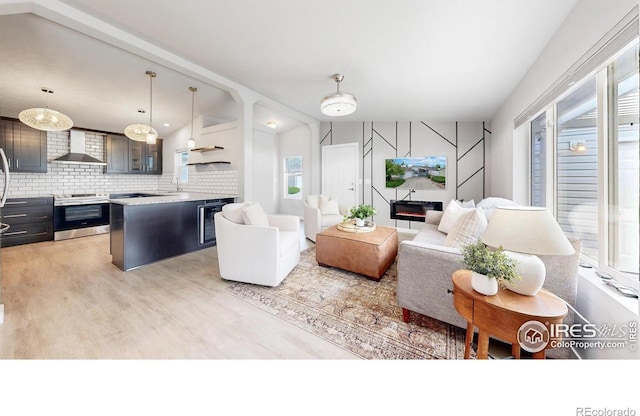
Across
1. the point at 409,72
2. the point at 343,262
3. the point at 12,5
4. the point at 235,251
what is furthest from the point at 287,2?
the point at 343,262

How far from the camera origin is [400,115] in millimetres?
4352

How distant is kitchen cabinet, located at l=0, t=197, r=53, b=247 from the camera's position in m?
3.56

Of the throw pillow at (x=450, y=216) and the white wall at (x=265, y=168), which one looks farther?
the white wall at (x=265, y=168)

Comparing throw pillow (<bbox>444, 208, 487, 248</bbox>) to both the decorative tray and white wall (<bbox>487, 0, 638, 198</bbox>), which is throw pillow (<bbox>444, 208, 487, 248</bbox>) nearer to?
the decorative tray

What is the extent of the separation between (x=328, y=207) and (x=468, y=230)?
2.63m

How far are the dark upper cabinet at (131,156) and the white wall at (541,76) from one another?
23.7 feet

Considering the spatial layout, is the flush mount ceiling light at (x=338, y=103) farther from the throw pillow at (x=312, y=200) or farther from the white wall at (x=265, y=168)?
the white wall at (x=265, y=168)

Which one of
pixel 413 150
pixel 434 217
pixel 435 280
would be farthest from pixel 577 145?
pixel 413 150

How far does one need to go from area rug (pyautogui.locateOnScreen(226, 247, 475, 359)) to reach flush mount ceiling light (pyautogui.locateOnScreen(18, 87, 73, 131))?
3.12 m

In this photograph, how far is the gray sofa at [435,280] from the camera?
1240 mm

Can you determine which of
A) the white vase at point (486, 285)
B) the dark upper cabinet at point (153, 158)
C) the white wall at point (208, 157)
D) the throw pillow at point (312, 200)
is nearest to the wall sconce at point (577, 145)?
the white vase at point (486, 285)

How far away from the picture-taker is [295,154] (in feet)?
20.1
